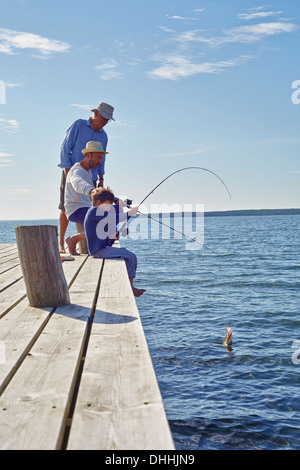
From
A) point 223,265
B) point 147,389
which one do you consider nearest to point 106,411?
point 147,389

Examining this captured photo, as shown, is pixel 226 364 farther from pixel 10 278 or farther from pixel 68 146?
Result: pixel 68 146

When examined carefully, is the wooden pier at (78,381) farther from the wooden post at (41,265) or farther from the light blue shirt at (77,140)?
the light blue shirt at (77,140)

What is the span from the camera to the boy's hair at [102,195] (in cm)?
608

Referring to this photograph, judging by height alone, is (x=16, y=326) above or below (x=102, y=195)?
below

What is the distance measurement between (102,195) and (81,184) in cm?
43

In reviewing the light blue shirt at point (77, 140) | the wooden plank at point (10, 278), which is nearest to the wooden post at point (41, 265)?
the wooden plank at point (10, 278)

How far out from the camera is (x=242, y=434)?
519 centimetres

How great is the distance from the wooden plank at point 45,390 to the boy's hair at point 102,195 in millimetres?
2823

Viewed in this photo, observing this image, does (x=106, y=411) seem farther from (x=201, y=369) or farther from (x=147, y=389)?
(x=201, y=369)

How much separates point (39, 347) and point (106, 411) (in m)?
0.99

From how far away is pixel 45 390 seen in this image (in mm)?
2131

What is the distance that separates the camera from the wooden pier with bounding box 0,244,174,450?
1.72 metres

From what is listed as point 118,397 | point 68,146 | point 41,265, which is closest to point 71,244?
point 68,146

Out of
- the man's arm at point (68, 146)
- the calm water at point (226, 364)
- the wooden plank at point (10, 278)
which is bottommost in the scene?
the calm water at point (226, 364)
